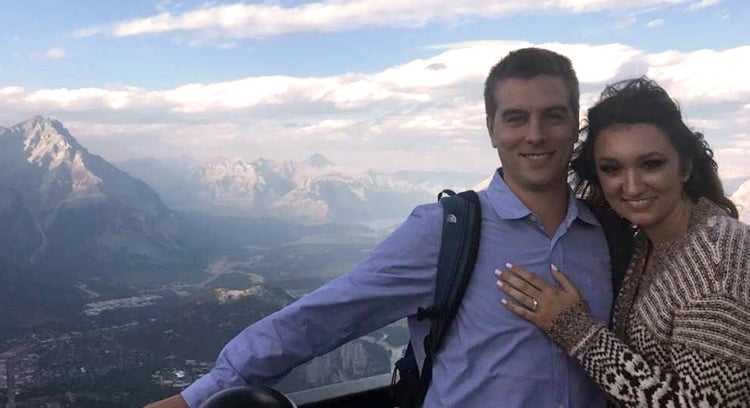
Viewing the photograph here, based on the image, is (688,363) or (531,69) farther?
(531,69)

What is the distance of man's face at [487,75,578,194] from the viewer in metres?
2.01

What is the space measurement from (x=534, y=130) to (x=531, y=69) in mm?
208

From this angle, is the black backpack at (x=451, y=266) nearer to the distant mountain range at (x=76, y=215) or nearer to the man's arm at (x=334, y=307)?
the man's arm at (x=334, y=307)

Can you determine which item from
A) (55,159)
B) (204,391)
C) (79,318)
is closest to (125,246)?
(55,159)

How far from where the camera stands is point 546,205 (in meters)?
2.09

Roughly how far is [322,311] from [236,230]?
17059 centimetres

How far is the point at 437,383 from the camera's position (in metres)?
1.97

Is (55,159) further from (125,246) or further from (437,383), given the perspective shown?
(437,383)

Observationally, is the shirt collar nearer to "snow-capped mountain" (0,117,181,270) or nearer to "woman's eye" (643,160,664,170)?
"woman's eye" (643,160,664,170)

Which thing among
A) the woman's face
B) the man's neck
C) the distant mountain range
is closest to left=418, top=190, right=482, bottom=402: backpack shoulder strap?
the man's neck

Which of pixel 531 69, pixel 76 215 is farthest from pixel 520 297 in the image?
pixel 76 215

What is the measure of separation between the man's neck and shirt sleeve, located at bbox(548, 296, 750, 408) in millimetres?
435

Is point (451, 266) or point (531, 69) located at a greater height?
point (531, 69)

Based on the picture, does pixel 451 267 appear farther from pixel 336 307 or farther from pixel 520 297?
pixel 336 307
